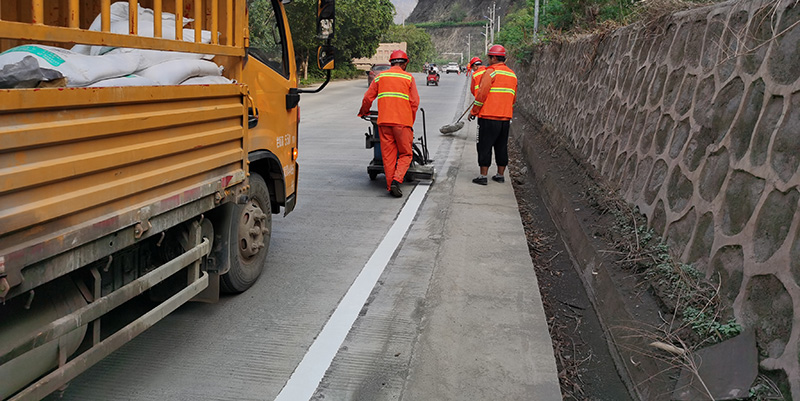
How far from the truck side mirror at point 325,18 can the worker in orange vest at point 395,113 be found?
2.87 meters

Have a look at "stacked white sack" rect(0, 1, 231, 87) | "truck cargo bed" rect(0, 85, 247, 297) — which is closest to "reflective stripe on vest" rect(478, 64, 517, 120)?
"stacked white sack" rect(0, 1, 231, 87)

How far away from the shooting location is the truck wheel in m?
4.64

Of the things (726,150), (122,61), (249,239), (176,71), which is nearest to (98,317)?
(122,61)

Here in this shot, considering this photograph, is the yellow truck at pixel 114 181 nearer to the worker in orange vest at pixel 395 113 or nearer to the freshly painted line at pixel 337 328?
the freshly painted line at pixel 337 328

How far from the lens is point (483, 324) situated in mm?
4539

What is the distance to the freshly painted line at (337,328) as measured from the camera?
3662 millimetres

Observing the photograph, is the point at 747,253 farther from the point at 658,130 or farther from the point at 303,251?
the point at 303,251

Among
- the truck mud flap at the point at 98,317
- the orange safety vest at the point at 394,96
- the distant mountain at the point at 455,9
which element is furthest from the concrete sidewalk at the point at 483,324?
the distant mountain at the point at 455,9

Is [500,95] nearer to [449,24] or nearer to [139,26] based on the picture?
[139,26]

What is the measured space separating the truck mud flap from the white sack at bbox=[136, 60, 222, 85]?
39.1 inches

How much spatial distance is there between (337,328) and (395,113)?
4331 mm

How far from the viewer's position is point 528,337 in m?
4.32

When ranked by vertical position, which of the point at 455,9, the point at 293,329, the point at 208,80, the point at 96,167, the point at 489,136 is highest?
the point at 455,9

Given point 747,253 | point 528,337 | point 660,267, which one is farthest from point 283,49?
point 747,253
